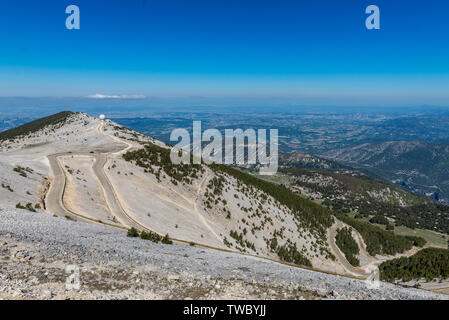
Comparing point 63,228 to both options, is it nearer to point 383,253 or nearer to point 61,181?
point 61,181

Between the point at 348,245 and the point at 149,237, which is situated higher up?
the point at 149,237

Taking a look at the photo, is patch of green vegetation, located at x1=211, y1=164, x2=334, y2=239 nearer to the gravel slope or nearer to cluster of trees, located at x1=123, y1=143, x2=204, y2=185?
cluster of trees, located at x1=123, y1=143, x2=204, y2=185

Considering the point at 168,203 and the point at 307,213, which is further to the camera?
the point at 307,213

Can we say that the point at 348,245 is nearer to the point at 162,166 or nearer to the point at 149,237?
the point at 162,166

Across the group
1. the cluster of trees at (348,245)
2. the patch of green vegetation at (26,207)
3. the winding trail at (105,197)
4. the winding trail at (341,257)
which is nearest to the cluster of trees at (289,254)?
the winding trail at (105,197)

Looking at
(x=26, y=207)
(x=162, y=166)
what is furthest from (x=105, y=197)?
(x=162, y=166)

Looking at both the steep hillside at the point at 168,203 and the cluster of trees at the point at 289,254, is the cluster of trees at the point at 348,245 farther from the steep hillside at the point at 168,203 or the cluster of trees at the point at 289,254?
the cluster of trees at the point at 289,254
